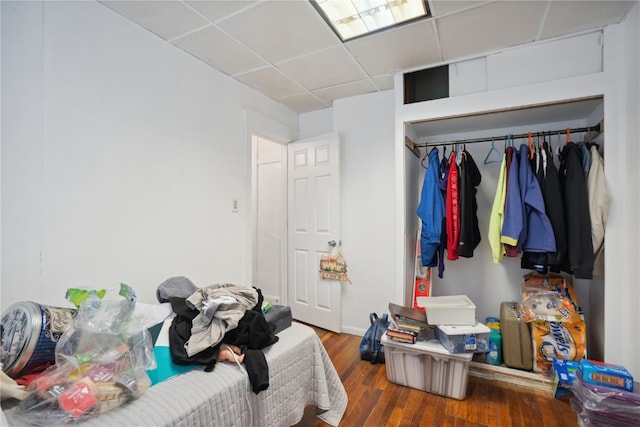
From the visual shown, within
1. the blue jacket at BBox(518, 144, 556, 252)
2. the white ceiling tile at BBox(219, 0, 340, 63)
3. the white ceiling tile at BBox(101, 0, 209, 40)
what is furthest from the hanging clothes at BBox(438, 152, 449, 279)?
the white ceiling tile at BBox(101, 0, 209, 40)

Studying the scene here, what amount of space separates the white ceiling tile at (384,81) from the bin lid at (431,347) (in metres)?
2.18

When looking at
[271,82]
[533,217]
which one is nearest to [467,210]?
[533,217]

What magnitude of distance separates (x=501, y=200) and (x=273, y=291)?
8.72ft

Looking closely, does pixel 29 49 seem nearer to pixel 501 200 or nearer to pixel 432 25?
pixel 432 25

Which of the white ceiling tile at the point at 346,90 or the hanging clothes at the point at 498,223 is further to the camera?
the white ceiling tile at the point at 346,90

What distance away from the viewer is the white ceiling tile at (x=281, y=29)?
1.74 metres

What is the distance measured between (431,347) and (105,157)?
95.6 inches

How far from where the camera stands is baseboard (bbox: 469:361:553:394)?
2.03m

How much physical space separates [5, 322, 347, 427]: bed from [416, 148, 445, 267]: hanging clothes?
47.3 inches

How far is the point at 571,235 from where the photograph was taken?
1886 millimetres

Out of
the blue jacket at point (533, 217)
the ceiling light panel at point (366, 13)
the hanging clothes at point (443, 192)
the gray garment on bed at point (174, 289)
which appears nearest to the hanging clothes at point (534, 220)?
the blue jacket at point (533, 217)

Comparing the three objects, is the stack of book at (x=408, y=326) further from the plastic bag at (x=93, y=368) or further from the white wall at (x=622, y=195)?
the plastic bag at (x=93, y=368)

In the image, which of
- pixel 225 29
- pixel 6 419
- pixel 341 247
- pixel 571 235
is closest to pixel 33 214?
pixel 6 419

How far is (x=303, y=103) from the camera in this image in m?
3.21
